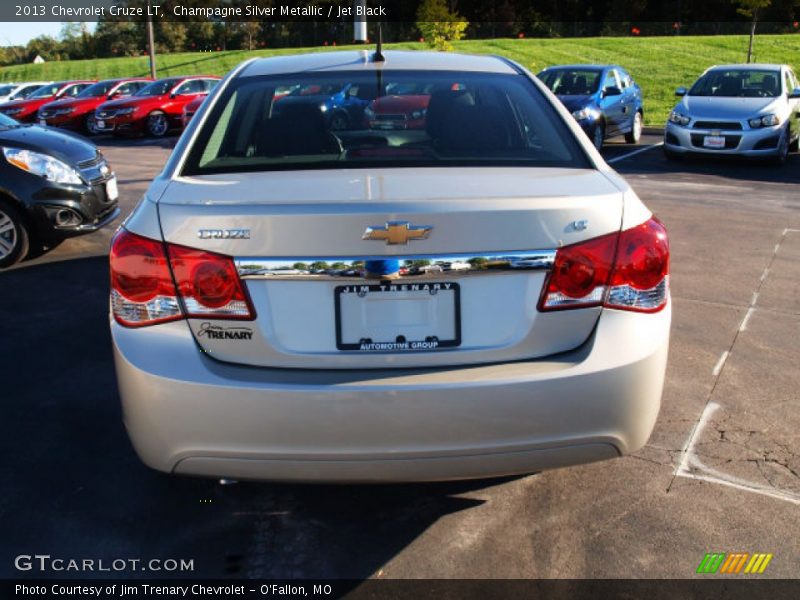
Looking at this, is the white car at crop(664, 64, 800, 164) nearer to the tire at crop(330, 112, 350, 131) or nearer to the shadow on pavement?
the tire at crop(330, 112, 350, 131)

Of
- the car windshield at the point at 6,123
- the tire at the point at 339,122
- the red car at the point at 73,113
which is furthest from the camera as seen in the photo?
the red car at the point at 73,113

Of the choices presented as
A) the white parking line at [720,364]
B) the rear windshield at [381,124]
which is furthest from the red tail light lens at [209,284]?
the white parking line at [720,364]

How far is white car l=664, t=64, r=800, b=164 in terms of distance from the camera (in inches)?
500

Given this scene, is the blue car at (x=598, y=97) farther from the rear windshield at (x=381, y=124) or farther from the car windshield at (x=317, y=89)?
the car windshield at (x=317, y=89)

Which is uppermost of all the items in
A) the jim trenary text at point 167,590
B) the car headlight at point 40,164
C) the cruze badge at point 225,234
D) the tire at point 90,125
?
the cruze badge at point 225,234

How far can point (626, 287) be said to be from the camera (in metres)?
2.56

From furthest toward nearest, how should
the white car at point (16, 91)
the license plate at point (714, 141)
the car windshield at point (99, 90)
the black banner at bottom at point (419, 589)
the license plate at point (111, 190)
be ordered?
the white car at point (16, 91) → the car windshield at point (99, 90) → the license plate at point (714, 141) → the license plate at point (111, 190) → the black banner at bottom at point (419, 589)

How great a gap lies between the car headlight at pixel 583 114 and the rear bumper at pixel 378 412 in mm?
12034

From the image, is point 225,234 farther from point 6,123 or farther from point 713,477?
point 6,123

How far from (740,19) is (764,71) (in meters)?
58.8

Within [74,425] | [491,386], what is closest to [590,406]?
[491,386]

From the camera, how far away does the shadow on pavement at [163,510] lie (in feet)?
9.37

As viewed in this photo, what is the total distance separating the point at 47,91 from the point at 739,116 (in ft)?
82.5

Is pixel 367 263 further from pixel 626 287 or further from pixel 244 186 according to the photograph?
pixel 626 287
